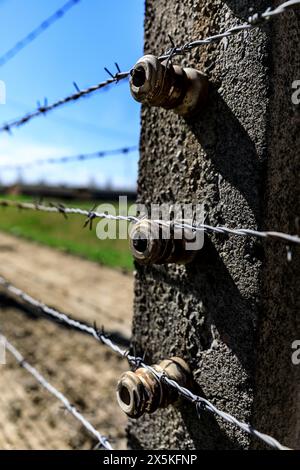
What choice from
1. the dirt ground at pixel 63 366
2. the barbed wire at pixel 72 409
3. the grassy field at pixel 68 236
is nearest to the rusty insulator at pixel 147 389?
the barbed wire at pixel 72 409

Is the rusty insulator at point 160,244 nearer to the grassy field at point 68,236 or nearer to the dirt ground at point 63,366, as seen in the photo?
the dirt ground at point 63,366

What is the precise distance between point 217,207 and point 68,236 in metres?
10.3

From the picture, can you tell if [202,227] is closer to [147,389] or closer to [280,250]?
[280,250]

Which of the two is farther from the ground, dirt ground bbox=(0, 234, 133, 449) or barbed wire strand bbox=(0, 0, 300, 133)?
barbed wire strand bbox=(0, 0, 300, 133)

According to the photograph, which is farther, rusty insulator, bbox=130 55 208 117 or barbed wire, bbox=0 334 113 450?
barbed wire, bbox=0 334 113 450

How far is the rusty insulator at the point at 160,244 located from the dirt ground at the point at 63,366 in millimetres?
1393

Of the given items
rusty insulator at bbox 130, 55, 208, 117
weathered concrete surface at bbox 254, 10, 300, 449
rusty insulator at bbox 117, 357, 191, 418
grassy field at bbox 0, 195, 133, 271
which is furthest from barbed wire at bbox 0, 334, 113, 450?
grassy field at bbox 0, 195, 133, 271

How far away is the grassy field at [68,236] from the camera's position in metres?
8.19

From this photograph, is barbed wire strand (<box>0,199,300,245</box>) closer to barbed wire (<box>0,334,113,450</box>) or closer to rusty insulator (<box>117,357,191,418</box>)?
rusty insulator (<box>117,357,191,418</box>)

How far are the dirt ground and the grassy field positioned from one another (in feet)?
5.46

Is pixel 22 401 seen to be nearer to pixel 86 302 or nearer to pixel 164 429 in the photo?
pixel 164 429

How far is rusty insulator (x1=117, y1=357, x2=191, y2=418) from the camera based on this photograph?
1.17 meters

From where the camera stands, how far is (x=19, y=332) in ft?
12.8

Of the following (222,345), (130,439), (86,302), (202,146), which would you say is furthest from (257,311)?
(86,302)
